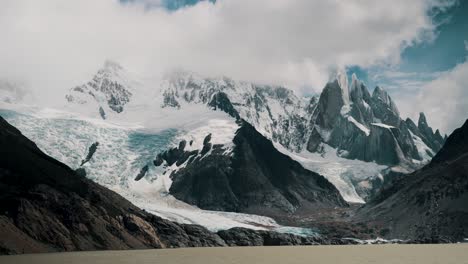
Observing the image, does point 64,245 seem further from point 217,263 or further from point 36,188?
point 217,263

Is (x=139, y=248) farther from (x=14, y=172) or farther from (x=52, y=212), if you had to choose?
(x=14, y=172)

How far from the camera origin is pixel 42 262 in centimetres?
11988

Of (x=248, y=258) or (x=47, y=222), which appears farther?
(x=47, y=222)

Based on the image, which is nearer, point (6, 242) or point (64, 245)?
point (6, 242)

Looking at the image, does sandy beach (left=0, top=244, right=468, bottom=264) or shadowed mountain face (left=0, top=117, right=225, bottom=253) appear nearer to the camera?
sandy beach (left=0, top=244, right=468, bottom=264)

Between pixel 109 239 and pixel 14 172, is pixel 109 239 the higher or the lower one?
the lower one

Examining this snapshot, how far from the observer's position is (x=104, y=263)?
11638 cm

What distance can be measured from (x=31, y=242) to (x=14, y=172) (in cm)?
4291

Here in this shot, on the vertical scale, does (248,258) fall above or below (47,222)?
above

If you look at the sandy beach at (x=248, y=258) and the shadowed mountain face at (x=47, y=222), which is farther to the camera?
the shadowed mountain face at (x=47, y=222)

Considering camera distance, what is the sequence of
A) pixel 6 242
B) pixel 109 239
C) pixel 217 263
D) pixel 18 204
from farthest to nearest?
pixel 109 239 < pixel 18 204 < pixel 6 242 < pixel 217 263

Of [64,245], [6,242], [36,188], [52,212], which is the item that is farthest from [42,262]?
[36,188]

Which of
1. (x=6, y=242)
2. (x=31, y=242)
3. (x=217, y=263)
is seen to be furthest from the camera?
(x=31, y=242)

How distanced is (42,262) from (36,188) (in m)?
78.5
